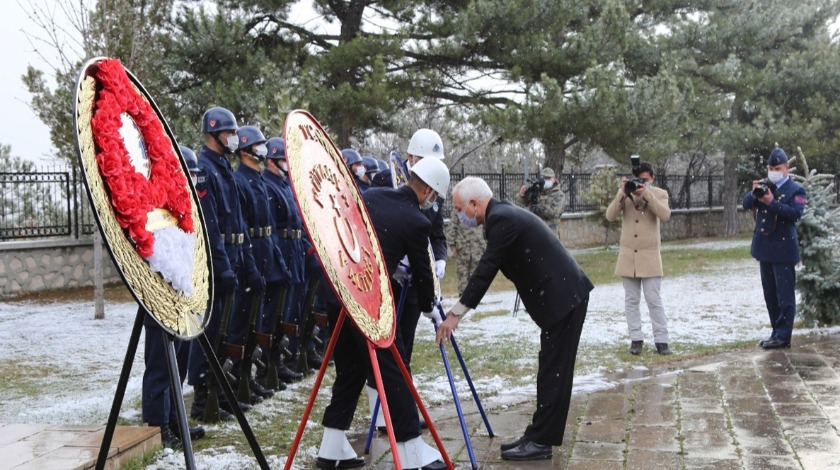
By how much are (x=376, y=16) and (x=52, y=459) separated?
16.0m

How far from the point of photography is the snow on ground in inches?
265

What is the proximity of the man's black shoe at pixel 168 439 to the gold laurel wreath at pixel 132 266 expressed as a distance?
1886 mm

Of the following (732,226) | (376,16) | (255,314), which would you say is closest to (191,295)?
(255,314)

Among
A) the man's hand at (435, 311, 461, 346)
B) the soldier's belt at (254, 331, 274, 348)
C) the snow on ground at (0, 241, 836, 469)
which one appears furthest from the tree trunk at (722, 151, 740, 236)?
the man's hand at (435, 311, 461, 346)

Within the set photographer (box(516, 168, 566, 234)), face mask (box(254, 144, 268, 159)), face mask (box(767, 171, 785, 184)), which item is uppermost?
face mask (box(254, 144, 268, 159))

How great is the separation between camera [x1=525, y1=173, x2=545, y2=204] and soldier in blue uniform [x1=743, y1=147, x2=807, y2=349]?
12.0 feet

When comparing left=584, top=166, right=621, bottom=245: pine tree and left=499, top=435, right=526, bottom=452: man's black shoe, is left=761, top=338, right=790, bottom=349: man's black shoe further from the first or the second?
left=584, top=166, right=621, bottom=245: pine tree

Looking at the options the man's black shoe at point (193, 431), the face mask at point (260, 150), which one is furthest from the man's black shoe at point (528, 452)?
the face mask at point (260, 150)

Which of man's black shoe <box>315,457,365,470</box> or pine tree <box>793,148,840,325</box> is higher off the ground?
pine tree <box>793,148,840,325</box>

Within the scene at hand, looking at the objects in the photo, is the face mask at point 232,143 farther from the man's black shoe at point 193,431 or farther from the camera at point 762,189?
the camera at point 762,189

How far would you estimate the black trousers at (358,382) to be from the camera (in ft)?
16.1

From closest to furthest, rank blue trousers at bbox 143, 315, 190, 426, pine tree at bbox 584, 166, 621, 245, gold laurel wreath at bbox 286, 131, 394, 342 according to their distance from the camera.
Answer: gold laurel wreath at bbox 286, 131, 394, 342
blue trousers at bbox 143, 315, 190, 426
pine tree at bbox 584, 166, 621, 245

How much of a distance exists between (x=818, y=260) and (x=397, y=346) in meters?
6.76

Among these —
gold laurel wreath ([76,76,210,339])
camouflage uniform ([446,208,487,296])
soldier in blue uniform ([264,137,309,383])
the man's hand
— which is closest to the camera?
gold laurel wreath ([76,76,210,339])
